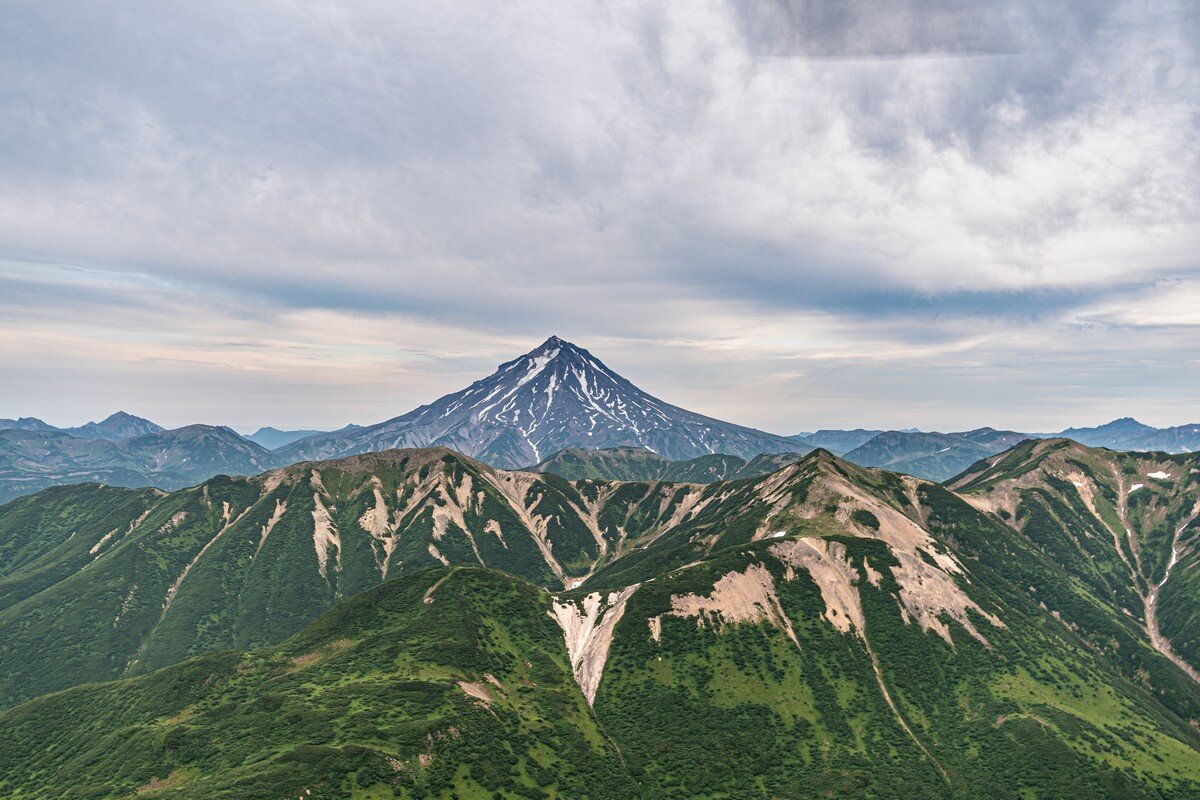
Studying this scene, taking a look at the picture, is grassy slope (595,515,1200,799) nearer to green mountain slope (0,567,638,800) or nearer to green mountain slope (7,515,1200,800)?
green mountain slope (7,515,1200,800)

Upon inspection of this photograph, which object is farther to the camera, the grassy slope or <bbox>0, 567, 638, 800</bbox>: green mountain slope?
the grassy slope

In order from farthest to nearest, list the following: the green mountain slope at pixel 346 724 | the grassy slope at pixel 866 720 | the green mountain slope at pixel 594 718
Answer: the grassy slope at pixel 866 720 → the green mountain slope at pixel 594 718 → the green mountain slope at pixel 346 724

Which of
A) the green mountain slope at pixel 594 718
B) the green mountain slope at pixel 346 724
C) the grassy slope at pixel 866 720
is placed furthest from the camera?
the grassy slope at pixel 866 720

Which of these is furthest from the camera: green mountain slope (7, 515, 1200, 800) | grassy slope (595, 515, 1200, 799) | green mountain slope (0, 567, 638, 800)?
grassy slope (595, 515, 1200, 799)

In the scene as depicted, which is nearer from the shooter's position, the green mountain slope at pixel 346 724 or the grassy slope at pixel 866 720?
the green mountain slope at pixel 346 724

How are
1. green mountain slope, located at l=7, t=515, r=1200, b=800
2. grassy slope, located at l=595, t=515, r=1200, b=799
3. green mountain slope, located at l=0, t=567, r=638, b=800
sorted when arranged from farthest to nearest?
grassy slope, located at l=595, t=515, r=1200, b=799, green mountain slope, located at l=7, t=515, r=1200, b=800, green mountain slope, located at l=0, t=567, r=638, b=800

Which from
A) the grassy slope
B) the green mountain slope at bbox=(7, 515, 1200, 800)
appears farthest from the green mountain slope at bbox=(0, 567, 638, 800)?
the grassy slope

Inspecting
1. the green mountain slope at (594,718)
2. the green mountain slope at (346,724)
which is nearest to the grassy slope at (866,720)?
the green mountain slope at (594,718)

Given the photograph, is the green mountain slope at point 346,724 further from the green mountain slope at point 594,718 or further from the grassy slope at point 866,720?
the grassy slope at point 866,720

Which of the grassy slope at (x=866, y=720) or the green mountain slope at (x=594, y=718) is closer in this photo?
the green mountain slope at (x=594, y=718)

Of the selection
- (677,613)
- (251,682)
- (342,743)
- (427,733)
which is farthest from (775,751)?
(251,682)
